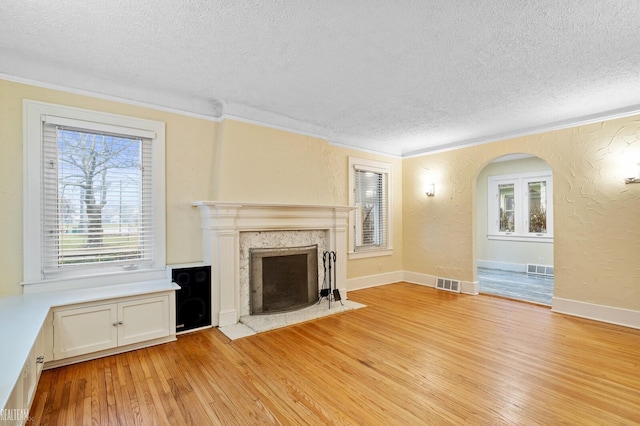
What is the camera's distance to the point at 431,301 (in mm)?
4766

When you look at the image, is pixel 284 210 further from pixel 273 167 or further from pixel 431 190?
pixel 431 190

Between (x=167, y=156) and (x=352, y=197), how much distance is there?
3.05m

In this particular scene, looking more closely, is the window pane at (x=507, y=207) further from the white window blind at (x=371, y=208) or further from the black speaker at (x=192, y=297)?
the black speaker at (x=192, y=297)

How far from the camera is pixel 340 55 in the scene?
257cm

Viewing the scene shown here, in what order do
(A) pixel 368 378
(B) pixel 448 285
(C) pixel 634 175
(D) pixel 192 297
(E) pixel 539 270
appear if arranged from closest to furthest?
(A) pixel 368 378 → (D) pixel 192 297 → (C) pixel 634 175 → (B) pixel 448 285 → (E) pixel 539 270

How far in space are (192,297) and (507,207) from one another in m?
7.05

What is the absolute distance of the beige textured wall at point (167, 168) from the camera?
274 centimetres

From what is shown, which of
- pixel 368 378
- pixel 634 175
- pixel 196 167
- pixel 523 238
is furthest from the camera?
pixel 523 238

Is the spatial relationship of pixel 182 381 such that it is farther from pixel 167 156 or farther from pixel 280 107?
pixel 280 107

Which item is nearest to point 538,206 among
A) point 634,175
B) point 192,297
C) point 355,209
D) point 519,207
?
point 519,207

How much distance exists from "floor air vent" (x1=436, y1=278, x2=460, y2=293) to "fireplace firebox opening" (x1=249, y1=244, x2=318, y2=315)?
7.89ft

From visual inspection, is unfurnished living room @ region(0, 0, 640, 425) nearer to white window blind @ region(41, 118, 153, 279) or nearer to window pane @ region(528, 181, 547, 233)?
white window blind @ region(41, 118, 153, 279)

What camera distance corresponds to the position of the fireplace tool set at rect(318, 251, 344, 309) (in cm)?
452

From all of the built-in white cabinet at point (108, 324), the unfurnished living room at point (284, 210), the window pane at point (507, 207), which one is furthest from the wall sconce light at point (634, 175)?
the built-in white cabinet at point (108, 324)
